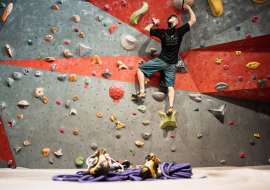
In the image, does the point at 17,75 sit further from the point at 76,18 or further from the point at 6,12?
the point at 76,18

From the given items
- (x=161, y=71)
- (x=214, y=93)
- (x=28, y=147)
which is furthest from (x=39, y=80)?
(x=214, y=93)

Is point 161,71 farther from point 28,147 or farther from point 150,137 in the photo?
point 28,147

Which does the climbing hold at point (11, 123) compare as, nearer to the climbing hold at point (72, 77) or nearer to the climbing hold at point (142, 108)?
the climbing hold at point (72, 77)

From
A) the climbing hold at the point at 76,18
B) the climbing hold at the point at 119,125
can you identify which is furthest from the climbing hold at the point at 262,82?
the climbing hold at the point at 76,18

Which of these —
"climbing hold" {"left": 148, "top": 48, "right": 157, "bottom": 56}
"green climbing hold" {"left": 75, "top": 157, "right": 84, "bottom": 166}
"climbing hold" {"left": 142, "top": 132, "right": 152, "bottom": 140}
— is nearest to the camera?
"green climbing hold" {"left": 75, "top": 157, "right": 84, "bottom": 166}

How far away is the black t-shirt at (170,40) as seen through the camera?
2.96 metres

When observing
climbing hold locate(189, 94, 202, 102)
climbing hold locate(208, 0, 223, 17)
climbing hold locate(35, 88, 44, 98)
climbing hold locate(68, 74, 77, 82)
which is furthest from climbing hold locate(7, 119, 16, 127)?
climbing hold locate(208, 0, 223, 17)

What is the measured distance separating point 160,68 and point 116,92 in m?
0.76

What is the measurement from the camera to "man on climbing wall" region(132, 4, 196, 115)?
2.97m

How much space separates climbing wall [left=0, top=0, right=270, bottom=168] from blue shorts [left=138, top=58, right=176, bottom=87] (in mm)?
181

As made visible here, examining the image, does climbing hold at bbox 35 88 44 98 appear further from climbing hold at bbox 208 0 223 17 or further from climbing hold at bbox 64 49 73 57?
climbing hold at bbox 208 0 223 17

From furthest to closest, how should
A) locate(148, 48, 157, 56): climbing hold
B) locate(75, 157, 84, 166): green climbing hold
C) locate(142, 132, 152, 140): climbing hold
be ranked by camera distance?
locate(148, 48, 157, 56): climbing hold < locate(142, 132, 152, 140): climbing hold < locate(75, 157, 84, 166): green climbing hold

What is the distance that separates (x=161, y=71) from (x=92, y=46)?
3.76 feet

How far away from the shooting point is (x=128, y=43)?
3.17 metres
